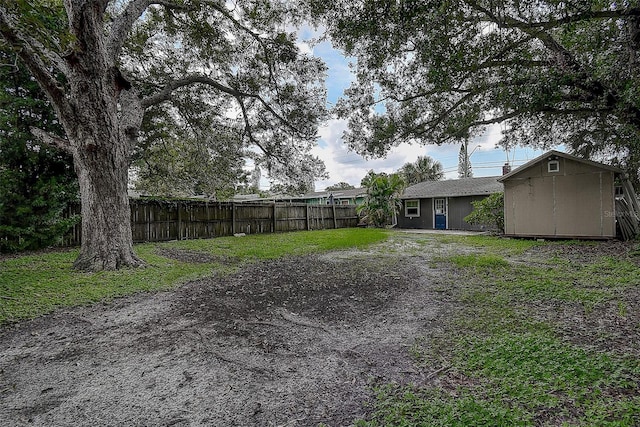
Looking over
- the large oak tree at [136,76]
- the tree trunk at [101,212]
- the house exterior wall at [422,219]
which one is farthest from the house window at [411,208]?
the tree trunk at [101,212]

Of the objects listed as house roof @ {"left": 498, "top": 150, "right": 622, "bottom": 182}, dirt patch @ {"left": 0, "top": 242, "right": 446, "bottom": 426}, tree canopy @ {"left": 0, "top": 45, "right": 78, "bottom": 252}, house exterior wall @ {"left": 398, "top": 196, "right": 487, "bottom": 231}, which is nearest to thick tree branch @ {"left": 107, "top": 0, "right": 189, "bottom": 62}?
tree canopy @ {"left": 0, "top": 45, "right": 78, "bottom": 252}

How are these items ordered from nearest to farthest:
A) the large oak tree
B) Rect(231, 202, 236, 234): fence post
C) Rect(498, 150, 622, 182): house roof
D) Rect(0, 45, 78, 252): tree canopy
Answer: the large oak tree → Rect(0, 45, 78, 252): tree canopy → Rect(498, 150, 622, 182): house roof → Rect(231, 202, 236, 234): fence post

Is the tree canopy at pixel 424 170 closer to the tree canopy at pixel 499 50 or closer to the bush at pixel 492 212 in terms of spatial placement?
the bush at pixel 492 212

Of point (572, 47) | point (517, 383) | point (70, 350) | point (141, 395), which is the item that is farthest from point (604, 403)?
point (572, 47)

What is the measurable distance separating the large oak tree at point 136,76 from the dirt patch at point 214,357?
10.1 feet

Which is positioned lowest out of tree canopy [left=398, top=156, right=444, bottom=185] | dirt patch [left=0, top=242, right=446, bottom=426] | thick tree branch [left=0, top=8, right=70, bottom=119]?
dirt patch [left=0, top=242, right=446, bottom=426]

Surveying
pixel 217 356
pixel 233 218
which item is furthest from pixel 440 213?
pixel 217 356

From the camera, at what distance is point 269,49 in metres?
9.05

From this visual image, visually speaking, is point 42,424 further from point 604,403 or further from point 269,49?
point 269,49

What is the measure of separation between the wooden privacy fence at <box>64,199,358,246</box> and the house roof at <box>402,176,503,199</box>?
5548 millimetres

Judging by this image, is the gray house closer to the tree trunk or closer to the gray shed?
the gray shed

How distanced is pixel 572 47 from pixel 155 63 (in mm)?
11103

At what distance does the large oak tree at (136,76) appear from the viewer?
5602 millimetres

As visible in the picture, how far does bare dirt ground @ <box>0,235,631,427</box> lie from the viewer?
1.99 meters
